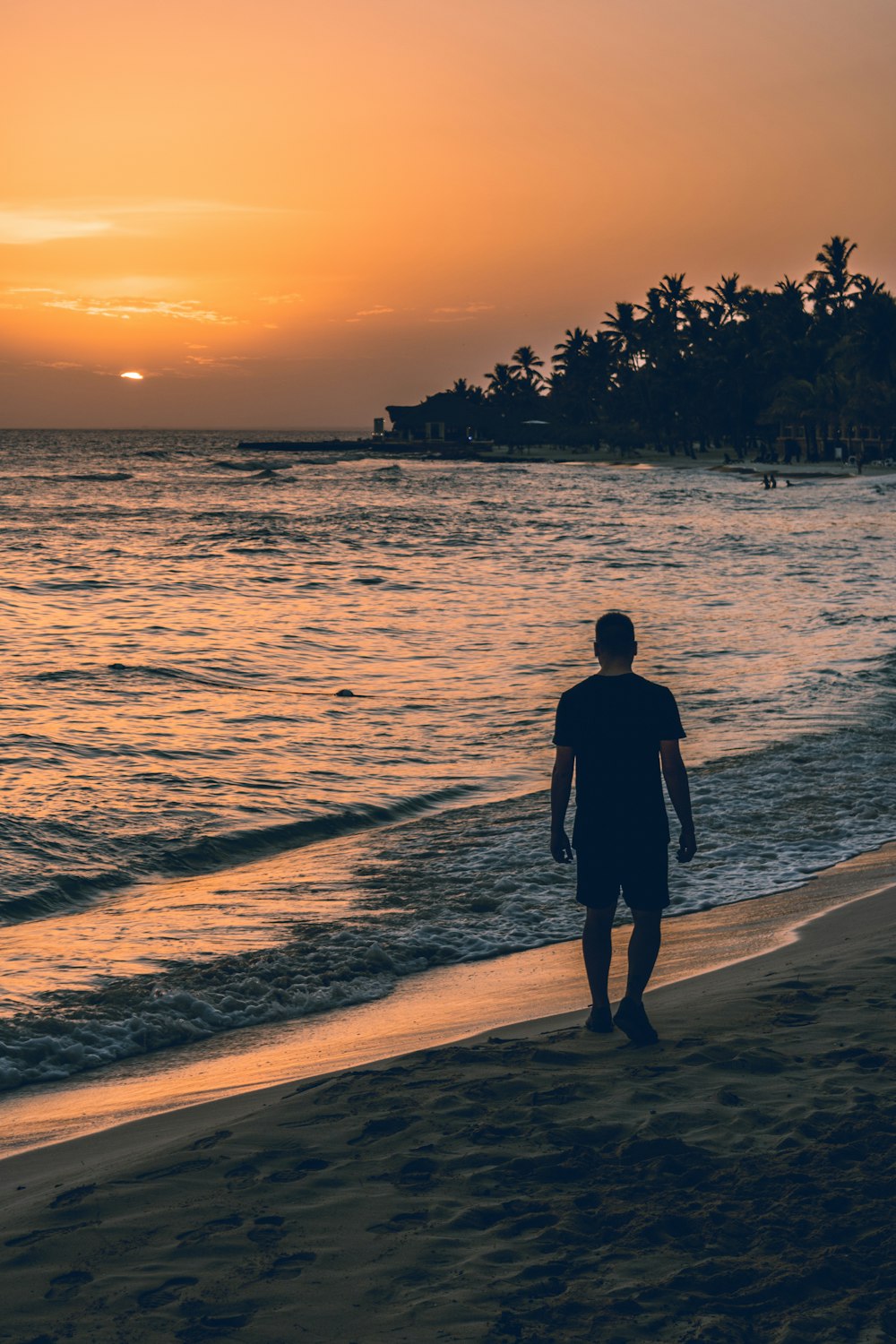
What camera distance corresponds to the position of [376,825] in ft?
31.0

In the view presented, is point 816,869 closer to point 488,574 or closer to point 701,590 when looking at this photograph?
point 701,590

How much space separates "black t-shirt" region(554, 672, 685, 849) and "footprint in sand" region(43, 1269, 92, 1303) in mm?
2292

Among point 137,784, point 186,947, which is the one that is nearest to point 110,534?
point 137,784

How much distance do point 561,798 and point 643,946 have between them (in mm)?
683

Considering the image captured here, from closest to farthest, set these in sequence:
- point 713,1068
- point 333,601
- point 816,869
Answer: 1. point 713,1068
2. point 816,869
3. point 333,601

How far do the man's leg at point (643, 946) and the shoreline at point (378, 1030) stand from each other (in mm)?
537

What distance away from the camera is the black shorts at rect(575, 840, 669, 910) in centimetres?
460

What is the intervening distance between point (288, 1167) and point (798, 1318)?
5.22 ft

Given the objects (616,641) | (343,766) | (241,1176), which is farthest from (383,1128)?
(343,766)

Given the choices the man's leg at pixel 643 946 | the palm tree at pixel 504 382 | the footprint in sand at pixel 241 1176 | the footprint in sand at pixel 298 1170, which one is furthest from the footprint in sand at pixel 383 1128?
the palm tree at pixel 504 382

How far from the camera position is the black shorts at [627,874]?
4.60 meters

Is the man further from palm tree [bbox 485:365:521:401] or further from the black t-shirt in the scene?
palm tree [bbox 485:365:521:401]

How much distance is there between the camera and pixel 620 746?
181 inches

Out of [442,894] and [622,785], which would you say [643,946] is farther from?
[442,894]
